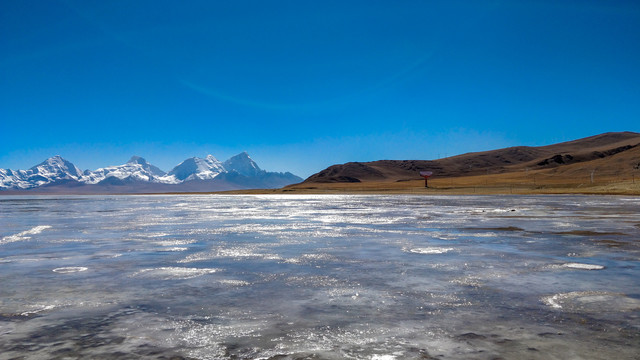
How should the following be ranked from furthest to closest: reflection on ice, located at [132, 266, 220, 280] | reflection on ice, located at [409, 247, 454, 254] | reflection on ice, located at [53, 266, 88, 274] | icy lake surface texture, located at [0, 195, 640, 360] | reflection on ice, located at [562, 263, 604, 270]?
reflection on ice, located at [409, 247, 454, 254]
reflection on ice, located at [53, 266, 88, 274]
reflection on ice, located at [562, 263, 604, 270]
reflection on ice, located at [132, 266, 220, 280]
icy lake surface texture, located at [0, 195, 640, 360]

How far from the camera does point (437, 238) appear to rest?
15.7 metres

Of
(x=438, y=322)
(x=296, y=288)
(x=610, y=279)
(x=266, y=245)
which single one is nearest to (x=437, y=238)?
(x=266, y=245)

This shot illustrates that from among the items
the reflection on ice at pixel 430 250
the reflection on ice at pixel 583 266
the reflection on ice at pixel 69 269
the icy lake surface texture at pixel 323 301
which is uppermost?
the reflection on ice at pixel 69 269

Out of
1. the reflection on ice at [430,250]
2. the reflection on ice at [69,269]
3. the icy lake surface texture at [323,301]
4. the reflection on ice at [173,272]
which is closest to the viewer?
the icy lake surface texture at [323,301]

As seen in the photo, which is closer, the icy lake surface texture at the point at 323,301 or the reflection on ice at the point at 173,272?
the icy lake surface texture at the point at 323,301

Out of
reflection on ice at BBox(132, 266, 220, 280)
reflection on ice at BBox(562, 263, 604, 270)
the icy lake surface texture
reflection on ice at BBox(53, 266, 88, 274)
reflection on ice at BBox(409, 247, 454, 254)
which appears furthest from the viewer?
reflection on ice at BBox(409, 247, 454, 254)

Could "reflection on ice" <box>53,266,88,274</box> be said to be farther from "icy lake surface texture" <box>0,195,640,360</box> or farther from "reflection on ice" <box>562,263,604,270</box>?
"reflection on ice" <box>562,263,604,270</box>

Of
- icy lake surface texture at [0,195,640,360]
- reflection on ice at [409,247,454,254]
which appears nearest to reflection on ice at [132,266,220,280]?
icy lake surface texture at [0,195,640,360]

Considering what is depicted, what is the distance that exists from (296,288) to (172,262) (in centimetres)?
440

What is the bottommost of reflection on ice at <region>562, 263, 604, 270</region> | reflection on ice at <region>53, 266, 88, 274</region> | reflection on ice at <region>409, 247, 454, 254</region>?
reflection on ice at <region>562, 263, 604, 270</region>

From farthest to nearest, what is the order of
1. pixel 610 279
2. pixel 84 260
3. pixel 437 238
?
pixel 437 238
pixel 84 260
pixel 610 279

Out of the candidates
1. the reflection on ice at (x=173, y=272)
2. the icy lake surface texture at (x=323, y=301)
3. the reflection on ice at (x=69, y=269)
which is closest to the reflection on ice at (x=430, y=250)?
the icy lake surface texture at (x=323, y=301)

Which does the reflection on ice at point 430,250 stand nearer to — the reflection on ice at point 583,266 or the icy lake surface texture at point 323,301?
the icy lake surface texture at point 323,301

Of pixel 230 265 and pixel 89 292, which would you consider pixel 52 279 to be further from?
pixel 230 265
